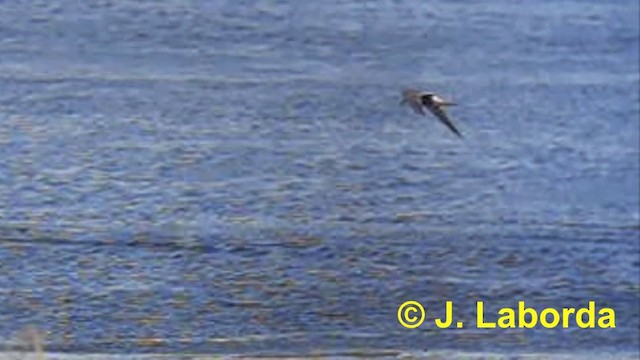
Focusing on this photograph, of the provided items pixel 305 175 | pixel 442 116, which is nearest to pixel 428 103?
pixel 442 116

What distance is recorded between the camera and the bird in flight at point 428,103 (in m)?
1.17

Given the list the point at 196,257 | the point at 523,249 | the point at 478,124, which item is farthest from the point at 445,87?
the point at 196,257

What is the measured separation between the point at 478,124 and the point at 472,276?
0.13 m

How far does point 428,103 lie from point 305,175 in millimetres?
120

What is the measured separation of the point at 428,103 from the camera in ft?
3.84

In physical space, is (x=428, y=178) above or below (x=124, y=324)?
above

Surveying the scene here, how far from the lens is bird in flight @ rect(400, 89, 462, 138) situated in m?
1.17

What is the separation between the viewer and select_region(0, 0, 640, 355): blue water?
1.13 meters

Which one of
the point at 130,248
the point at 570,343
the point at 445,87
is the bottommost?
the point at 570,343

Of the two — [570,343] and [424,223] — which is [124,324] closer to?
[424,223]

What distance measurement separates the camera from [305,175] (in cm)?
117

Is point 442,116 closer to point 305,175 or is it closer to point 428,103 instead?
point 428,103

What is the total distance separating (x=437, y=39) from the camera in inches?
47.2

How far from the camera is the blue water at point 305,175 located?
3.71ft
